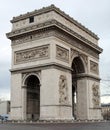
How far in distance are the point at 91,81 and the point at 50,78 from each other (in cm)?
1069

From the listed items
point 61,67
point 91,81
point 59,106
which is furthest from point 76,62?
point 59,106

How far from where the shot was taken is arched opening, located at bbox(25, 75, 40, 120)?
122 feet

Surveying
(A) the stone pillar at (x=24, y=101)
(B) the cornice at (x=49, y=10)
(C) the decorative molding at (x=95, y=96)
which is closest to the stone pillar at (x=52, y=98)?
(A) the stone pillar at (x=24, y=101)

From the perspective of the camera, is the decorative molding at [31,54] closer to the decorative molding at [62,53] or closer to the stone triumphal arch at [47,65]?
the stone triumphal arch at [47,65]

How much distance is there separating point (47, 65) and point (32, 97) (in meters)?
5.80

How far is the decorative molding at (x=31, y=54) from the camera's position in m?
35.0

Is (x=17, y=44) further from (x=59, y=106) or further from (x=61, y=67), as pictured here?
(x=59, y=106)

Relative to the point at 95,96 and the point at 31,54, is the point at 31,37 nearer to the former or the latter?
the point at 31,54

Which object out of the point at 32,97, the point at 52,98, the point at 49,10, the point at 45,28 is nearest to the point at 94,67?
the point at 32,97

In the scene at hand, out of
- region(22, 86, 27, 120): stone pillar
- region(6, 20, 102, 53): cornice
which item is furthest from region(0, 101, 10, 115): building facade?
region(22, 86, 27, 120): stone pillar

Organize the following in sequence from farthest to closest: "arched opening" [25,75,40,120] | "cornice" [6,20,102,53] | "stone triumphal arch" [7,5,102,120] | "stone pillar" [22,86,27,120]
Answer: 1. "arched opening" [25,75,40,120]
2. "stone pillar" [22,86,27,120]
3. "cornice" [6,20,102,53]
4. "stone triumphal arch" [7,5,102,120]

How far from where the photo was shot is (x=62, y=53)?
36125 mm

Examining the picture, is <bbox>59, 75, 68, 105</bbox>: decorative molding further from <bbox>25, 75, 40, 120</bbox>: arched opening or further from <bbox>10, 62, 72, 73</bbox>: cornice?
<bbox>25, 75, 40, 120</bbox>: arched opening

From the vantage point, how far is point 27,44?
36906mm
